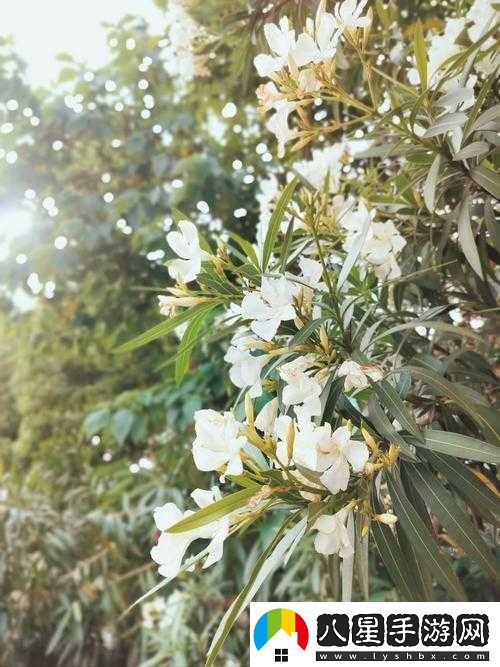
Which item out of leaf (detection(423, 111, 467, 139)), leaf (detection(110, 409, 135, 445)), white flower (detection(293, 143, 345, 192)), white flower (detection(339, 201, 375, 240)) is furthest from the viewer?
leaf (detection(110, 409, 135, 445))

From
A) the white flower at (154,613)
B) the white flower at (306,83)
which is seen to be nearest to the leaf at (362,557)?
the white flower at (306,83)

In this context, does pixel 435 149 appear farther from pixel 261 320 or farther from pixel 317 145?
pixel 317 145

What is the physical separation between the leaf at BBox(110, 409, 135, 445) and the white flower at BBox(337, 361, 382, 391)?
4.33ft

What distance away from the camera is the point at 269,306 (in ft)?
2.01

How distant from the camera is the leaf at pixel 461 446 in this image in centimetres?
54

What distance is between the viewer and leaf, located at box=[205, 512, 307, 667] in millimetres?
526

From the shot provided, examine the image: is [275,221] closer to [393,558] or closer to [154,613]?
[393,558]

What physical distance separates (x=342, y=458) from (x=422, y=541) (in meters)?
0.10

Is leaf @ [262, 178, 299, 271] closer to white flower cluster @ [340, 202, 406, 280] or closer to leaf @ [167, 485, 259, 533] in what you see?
white flower cluster @ [340, 202, 406, 280]

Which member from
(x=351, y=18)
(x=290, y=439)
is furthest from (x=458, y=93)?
(x=290, y=439)

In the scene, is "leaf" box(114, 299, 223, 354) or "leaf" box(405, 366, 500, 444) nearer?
"leaf" box(405, 366, 500, 444)

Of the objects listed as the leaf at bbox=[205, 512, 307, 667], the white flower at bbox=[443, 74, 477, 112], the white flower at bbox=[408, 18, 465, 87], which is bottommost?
the leaf at bbox=[205, 512, 307, 667]

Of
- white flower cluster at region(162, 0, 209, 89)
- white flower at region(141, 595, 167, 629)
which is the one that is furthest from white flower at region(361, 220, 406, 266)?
white flower at region(141, 595, 167, 629)

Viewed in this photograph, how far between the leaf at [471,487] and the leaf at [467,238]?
205mm
